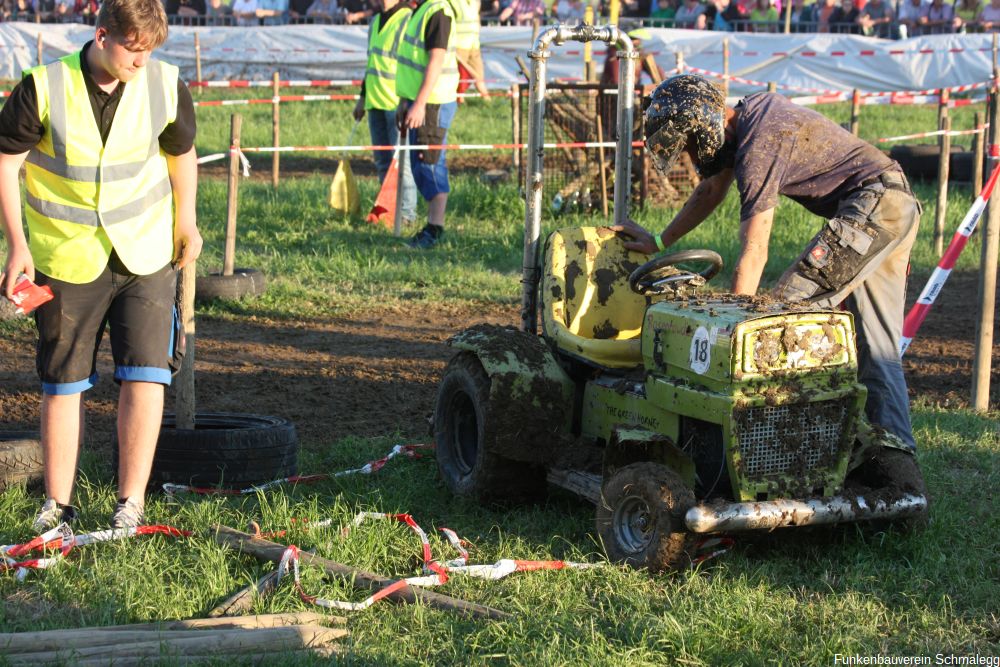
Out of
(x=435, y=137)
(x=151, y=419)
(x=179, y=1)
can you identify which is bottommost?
(x=151, y=419)

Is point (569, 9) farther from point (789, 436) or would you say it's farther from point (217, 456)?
point (789, 436)

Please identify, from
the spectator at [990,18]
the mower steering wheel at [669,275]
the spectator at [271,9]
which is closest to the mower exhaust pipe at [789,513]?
the mower steering wheel at [669,275]

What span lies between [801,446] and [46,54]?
24136 mm

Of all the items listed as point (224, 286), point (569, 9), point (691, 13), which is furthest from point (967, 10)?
point (224, 286)

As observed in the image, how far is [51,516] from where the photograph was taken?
5012 mm

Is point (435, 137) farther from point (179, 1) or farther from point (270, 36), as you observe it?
point (179, 1)

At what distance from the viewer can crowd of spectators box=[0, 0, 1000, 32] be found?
82.3 feet

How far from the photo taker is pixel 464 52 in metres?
14.3

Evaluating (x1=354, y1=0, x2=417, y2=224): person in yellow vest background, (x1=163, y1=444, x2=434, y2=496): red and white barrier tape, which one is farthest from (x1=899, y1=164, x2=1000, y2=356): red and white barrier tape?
(x1=354, y1=0, x2=417, y2=224): person in yellow vest background

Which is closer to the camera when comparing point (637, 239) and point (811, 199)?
point (811, 199)

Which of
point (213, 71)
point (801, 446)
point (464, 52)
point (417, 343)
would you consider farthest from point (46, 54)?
point (801, 446)

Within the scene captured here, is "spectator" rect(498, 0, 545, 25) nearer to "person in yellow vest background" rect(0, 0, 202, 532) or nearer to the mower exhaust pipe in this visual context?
"person in yellow vest background" rect(0, 0, 202, 532)

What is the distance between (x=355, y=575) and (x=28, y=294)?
63.7 inches

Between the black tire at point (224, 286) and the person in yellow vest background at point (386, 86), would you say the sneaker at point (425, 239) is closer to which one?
the person in yellow vest background at point (386, 86)
